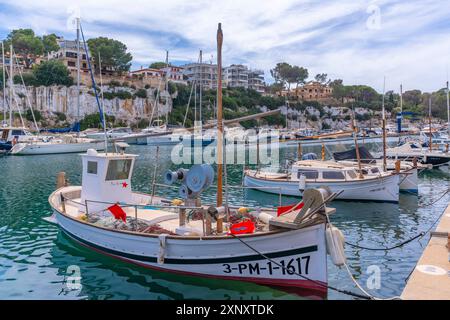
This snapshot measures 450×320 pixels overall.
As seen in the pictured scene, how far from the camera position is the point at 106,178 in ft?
54.0

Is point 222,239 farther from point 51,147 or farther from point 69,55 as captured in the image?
point 69,55

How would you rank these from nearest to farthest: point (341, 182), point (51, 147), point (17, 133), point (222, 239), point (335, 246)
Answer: point (335, 246)
point (222, 239)
point (341, 182)
point (51, 147)
point (17, 133)

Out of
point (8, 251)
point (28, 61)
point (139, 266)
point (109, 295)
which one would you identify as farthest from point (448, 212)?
point (28, 61)

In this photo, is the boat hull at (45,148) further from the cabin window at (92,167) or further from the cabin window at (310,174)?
the cabin window at (92,167)

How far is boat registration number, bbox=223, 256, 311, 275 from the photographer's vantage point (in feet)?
37.3

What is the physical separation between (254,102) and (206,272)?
133 meters

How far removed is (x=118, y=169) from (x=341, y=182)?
16.7 meters

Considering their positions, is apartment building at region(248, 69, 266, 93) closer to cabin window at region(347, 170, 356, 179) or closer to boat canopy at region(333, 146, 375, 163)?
boat canopy at region(333, 146, 375, 163)

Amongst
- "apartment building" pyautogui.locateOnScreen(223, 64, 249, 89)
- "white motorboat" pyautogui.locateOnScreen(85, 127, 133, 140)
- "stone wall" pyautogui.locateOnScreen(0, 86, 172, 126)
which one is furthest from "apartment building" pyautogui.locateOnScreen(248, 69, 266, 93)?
"white motorboat" pyautogui.locateOnScreen(85, 127, 133, 140)

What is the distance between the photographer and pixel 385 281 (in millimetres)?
13203

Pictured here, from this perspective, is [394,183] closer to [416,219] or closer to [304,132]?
[416,219]

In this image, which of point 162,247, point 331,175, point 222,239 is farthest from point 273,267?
point 331,175

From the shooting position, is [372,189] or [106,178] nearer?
[106,178]

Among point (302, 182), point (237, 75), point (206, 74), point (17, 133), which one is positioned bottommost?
point (302, 182)
